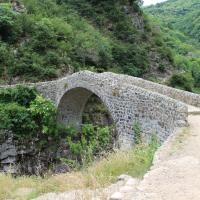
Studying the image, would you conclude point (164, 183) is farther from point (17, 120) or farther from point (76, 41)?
point (76, 41)

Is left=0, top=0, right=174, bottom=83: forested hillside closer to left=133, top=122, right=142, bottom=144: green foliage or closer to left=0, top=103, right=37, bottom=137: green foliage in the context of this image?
left=0, top=103, right=37, bottom=137: green foliage

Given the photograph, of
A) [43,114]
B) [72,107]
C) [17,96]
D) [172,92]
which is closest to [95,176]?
[172,92]

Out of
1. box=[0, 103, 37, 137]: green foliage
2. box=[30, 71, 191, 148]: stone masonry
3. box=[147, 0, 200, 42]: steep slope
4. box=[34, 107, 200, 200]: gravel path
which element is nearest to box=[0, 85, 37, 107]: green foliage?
box=[0, 103, 37, 137]: green foliage

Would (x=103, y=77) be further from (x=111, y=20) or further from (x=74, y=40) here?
(x=111, y=20)

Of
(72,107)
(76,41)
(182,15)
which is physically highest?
(182,15)

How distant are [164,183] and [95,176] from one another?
1279 mm

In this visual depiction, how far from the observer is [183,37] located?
2621 inches

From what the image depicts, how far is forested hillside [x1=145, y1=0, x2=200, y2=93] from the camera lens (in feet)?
111

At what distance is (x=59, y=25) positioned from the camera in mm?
28156

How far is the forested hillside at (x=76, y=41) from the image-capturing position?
24750mm

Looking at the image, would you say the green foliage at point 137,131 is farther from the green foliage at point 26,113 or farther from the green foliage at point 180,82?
the green foliage at point 180,82

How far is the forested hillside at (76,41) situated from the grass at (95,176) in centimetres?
1554

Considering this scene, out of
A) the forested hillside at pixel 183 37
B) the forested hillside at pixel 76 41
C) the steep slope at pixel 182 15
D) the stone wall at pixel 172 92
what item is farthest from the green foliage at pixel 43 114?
the steep slope at pixel 182 15

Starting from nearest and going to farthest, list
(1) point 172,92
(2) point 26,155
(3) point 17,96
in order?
1. (1) point 172,92
2. (2) point 26,155
3. (3) point 17,96
